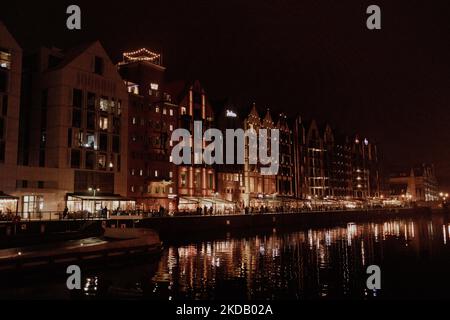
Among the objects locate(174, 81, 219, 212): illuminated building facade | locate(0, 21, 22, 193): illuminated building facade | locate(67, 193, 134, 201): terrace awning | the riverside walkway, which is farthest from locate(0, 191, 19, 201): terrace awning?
locate(174, 81, 219, 212): illuminated building facade

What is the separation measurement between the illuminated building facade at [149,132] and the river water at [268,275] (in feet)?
119

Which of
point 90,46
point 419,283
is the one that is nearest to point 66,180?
point 90,46

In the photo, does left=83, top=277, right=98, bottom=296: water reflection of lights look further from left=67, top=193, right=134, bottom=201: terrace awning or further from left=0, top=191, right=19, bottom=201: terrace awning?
left=67, top=193, right=134, bottom=201: terrace awning

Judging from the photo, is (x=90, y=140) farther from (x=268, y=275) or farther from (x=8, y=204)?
(x=268, y=275)

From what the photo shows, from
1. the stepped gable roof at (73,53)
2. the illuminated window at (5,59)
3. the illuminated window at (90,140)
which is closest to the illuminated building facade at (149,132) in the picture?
the illuminated window at (90,140)

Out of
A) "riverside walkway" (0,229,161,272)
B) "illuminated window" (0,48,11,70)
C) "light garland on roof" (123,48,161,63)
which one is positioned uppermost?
"light garland on roof" (123,48,161,63)

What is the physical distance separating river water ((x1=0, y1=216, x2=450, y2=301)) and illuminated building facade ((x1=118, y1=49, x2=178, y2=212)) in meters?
36.3

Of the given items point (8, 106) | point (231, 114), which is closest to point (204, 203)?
Result: point (231, 114)

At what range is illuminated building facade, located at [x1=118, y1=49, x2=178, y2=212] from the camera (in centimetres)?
9906

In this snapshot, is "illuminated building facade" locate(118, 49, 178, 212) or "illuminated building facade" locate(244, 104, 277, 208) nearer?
"illuminated building facade" locate(118, 49, 178, 212)

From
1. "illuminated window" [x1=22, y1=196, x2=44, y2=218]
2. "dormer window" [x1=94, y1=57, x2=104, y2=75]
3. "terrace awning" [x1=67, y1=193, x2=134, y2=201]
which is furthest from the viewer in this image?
"dormer window" [x1=94, y1=57, x2=104, y2=75]

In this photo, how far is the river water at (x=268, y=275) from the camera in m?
33.3

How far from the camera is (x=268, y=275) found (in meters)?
41.4

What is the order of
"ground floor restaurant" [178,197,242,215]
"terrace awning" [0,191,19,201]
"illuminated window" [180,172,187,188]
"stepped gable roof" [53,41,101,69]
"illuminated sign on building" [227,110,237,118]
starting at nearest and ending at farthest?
"terrace awning" [0,191,19,201], "stepped gable roof" [53,41,101,69], "ground floor restaurant" [178,197,242,215], "illuminated window" [180,172,187,188], "illuminated sign on building" [227,110,237,118]
